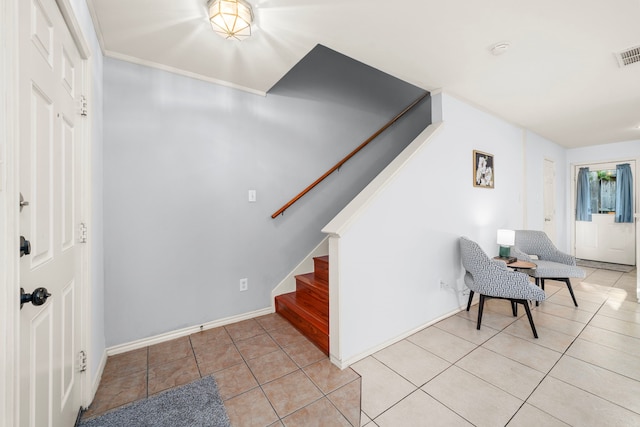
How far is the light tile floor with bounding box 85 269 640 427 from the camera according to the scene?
4.84 ft

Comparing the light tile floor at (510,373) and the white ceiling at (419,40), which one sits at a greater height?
the white ceiling at (419,40)

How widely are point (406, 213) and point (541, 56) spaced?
161cm

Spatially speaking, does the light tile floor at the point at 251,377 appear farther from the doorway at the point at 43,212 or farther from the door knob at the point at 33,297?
the door knob at the point at 33,297

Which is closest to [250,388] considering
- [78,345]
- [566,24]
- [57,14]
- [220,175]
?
[78,345]

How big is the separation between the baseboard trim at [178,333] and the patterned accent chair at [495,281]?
81.4 inches

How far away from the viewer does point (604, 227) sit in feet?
16.6

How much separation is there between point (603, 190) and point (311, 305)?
642 centimetres

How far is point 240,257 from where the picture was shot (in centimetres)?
256

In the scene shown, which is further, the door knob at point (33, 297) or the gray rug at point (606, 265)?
Answer: the gray rug at point (606, 265)

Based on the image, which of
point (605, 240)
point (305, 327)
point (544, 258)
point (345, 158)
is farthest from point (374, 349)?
point (605, 240)

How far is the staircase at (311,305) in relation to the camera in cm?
216

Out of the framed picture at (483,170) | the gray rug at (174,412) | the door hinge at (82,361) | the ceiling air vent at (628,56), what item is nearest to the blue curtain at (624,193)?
the framed picture at (483,170)

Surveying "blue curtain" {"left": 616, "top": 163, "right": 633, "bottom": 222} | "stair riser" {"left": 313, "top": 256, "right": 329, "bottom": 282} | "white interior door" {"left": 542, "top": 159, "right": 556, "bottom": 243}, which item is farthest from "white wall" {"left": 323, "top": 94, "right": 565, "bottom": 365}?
"blue curtain" {"left": 616, "top": 163, "right": 633, "bottom": 222}

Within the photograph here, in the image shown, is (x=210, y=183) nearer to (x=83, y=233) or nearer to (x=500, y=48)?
(x=83, y=233)
